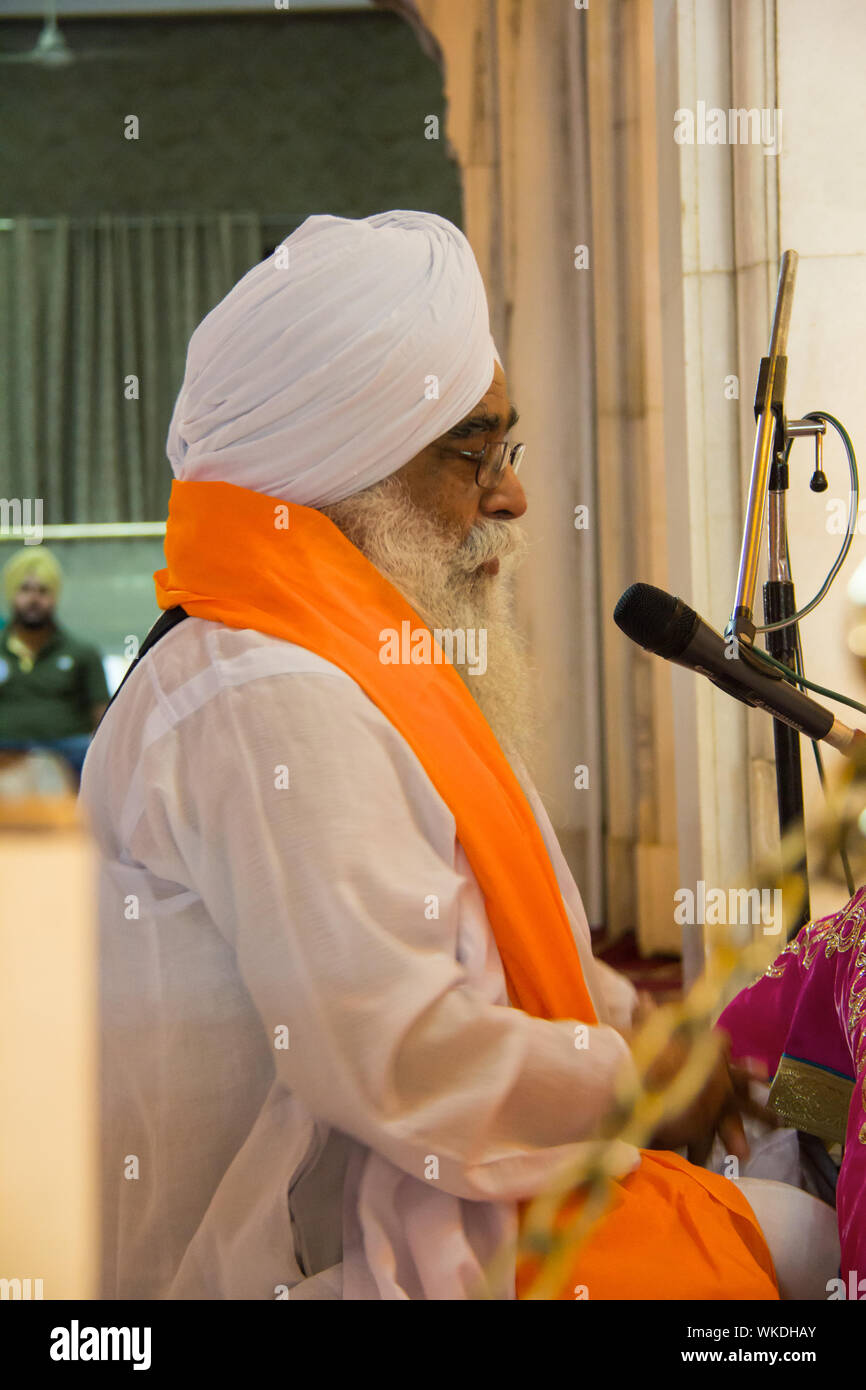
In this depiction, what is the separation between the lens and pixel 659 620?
1.12 m

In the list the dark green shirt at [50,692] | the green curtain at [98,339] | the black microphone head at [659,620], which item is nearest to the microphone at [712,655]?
the black microphone head at [659,620]

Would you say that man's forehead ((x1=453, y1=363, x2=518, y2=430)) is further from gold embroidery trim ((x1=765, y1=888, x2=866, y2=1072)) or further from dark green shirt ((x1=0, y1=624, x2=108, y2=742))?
dark green shirt ((x1=0, y1=624, x2=108, y2=742))

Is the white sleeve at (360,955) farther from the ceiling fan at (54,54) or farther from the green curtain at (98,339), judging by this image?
the ceiling fan at (54,54)

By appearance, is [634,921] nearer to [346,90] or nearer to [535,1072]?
[535,1072]

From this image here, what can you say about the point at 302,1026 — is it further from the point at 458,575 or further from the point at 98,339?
the point at 98,339

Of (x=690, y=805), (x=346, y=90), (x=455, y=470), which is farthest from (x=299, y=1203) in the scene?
(x=346, y=90)

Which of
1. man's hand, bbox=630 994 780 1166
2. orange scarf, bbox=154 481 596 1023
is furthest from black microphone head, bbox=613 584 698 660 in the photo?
man's hand, bbox=630 994 780 1166

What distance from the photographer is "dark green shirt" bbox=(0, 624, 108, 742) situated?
262cm

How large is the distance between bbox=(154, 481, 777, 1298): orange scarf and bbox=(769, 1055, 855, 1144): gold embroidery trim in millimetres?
128

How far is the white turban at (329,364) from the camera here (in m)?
1.17

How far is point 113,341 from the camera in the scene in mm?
4582

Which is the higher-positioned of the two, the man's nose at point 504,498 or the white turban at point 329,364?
the white turban at point 329,364

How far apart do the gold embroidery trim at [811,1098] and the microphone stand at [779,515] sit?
0.55m

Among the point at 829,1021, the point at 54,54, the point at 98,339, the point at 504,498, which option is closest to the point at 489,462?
the point at 504,498
